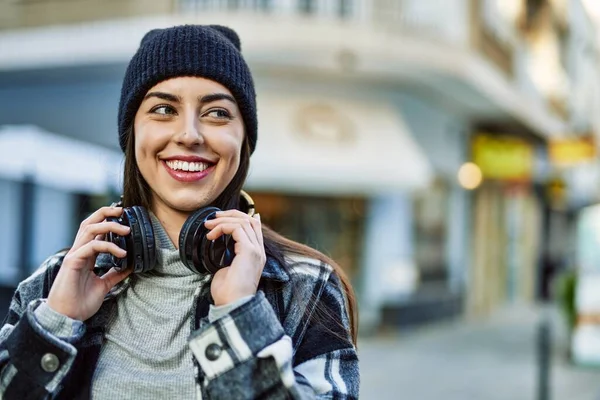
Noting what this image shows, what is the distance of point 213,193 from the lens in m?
1.79

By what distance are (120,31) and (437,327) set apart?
7.63 meters

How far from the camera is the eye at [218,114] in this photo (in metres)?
1.77

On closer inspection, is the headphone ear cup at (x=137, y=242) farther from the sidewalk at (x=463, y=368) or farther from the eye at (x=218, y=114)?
the sidewalk at (x=463, y=368)

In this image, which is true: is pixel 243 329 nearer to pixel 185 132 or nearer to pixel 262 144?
pixel 185 132

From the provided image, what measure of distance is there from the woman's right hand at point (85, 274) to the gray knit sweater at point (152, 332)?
0.04m

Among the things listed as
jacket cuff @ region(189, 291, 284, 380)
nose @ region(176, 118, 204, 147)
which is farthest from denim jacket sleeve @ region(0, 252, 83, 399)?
nose @ region(176, 118, 204, 147)

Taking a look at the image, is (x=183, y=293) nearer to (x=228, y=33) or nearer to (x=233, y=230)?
(x=233, y=230)

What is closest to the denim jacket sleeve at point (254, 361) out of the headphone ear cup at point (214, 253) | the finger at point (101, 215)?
the headphone ear cup at point (214, 253)

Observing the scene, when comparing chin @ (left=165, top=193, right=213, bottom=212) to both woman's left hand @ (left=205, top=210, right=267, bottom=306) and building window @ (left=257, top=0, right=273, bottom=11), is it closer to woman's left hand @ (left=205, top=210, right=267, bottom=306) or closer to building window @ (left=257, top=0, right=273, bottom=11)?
woman's left hand @ (left=205, top=210, right=267, bottom=306)

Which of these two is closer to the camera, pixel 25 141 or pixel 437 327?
pixel 25 141

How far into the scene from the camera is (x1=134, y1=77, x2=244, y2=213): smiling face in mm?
1742

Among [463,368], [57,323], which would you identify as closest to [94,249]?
[57,323]

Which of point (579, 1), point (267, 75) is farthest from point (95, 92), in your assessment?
point (579, 1)

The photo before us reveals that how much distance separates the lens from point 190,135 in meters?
1.71
